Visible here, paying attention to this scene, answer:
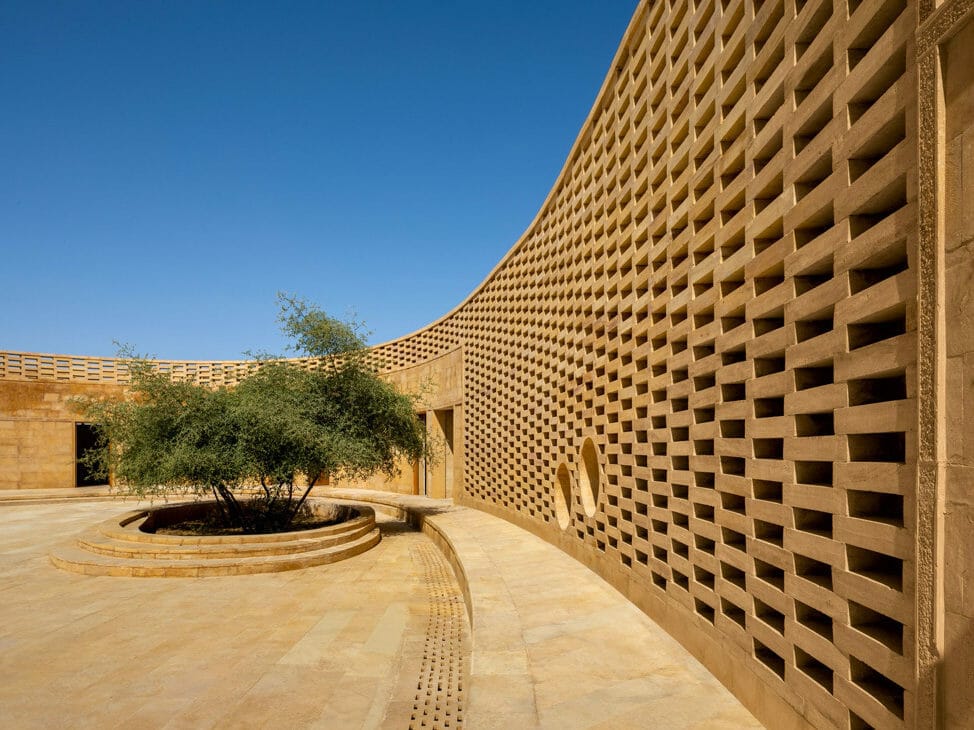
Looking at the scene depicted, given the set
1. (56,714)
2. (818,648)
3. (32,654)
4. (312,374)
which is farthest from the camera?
(312,374)

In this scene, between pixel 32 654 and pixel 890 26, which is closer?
pixel 890 26

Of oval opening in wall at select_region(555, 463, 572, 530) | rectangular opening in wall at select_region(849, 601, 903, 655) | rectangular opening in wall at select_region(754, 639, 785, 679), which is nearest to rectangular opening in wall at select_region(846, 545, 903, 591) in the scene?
rectangular opening in wall at select_region(849, 601, 903, 655)

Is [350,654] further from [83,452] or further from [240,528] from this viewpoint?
[83,452]

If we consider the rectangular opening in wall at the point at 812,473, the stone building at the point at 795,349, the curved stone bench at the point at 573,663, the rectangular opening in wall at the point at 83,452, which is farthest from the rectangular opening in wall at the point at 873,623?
the rectangular opening in wall at the point at 83,452

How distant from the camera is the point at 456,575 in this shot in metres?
7.91

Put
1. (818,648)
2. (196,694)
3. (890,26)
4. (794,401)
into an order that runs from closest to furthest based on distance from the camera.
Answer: (890,26)
(818,648)
(794,401)
(196,694)

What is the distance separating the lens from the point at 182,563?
324 inches

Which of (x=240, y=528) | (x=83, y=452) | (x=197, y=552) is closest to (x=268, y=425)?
(x=197, y=552)

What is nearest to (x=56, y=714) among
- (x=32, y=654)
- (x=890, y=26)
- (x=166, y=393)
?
(x=32, y=654)

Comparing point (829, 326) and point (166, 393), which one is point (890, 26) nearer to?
point (829, 326)

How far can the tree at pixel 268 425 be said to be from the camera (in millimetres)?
9617

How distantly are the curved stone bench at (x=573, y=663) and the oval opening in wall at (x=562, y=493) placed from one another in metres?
1.25

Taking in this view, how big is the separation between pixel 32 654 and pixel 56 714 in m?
1.46

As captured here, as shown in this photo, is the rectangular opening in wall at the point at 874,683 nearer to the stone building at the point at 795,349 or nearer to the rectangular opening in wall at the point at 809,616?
the stone building at the point at 795,349
